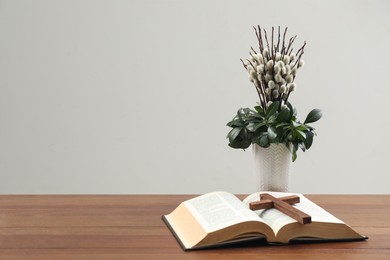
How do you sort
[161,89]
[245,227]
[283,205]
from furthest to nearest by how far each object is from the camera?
[161,89], [283,205], [245,227]

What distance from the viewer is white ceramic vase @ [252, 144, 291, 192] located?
2031 mm

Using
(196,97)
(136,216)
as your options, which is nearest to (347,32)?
(196,97)

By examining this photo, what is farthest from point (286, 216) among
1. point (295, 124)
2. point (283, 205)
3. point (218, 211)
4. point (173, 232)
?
point (295, 124)

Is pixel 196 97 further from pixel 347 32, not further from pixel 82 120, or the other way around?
pixel 347 32

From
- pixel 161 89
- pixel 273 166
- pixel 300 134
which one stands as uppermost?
pixel 161 89

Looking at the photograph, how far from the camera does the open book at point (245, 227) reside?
5.24 feet

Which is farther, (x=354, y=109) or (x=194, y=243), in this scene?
(x=354, y=109)

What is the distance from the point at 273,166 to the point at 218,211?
0.36 meters

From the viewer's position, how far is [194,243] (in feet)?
5.25

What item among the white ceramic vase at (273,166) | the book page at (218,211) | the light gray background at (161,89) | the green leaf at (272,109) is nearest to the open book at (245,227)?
the book page at (218,211)

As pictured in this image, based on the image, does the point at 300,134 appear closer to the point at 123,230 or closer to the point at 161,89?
the point at 123,230

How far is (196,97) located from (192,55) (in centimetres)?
24

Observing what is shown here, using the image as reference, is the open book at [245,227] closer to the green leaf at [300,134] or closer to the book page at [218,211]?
the book page at [218,211]

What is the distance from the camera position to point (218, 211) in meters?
1.74
